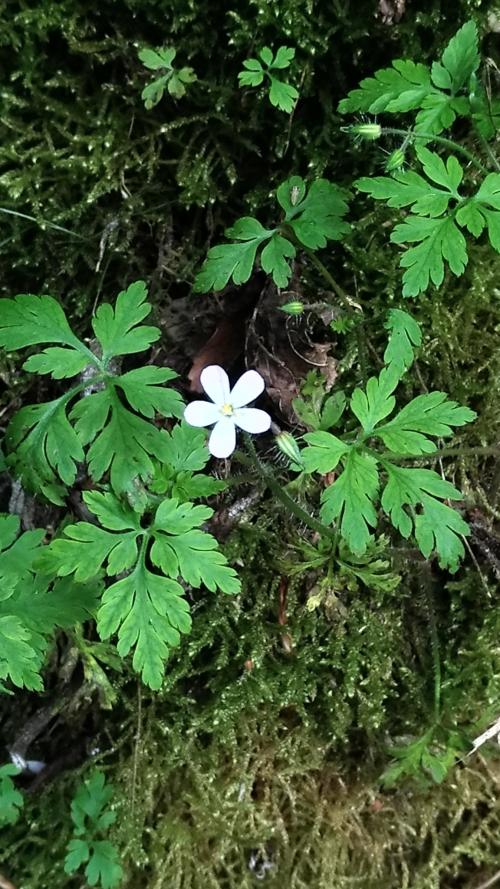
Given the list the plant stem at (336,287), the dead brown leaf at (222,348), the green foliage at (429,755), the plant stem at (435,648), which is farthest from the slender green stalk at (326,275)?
the green foliage at (429,755)

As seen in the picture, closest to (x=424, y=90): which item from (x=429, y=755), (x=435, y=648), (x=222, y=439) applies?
(x=222, y=439)

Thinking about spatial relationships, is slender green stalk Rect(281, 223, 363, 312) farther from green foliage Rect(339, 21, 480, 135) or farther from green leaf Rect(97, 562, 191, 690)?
green leaf Rect(97, 562, 191, 690)

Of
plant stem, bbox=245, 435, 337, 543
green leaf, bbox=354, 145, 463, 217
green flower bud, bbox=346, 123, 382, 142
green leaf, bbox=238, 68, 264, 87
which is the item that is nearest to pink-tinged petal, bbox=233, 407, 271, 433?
plant stem, bbox=245, 435, 337, 543

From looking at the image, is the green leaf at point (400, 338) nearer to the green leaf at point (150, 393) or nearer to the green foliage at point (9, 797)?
the green leaf at point (150, 393)

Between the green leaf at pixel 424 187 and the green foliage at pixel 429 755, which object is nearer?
the green leaf at pixel 424 187

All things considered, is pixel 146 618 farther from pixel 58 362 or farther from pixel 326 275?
pixel 326 275
